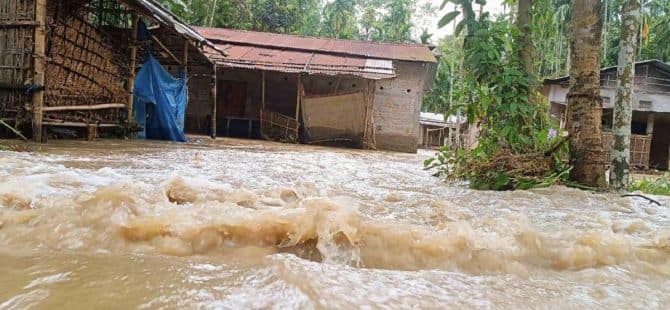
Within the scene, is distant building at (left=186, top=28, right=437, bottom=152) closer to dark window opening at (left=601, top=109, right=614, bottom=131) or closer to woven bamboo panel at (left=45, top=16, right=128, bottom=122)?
woven bamboo panel at (left=45, top=16, right=128, bottom=122)

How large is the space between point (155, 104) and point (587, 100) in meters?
8.36

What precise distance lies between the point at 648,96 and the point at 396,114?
7.87 metres

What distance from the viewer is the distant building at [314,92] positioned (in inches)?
527

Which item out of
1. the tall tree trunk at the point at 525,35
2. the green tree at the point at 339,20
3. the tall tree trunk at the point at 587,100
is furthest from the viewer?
the green tree at the point at 339,20

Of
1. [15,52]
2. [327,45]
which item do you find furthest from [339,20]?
[15,52]

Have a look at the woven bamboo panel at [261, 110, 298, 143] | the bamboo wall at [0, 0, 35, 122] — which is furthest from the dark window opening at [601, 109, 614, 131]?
the bamboo wall at [0, 0, 35, 122]

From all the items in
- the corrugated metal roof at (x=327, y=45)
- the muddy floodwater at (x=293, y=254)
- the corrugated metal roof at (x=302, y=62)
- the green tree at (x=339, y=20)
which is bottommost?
the muddy floodwater at (x=293, y=254)

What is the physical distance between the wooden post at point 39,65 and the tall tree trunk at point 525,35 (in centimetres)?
649

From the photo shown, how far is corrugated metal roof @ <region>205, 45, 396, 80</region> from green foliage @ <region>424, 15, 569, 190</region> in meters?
7.13

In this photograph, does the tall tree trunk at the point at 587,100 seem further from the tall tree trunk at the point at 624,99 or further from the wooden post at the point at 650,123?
the wooden post at the point at 650,123

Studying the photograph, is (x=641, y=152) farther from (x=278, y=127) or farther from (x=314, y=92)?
(x=278, y=127)

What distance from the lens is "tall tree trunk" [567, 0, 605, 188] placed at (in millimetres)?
4738

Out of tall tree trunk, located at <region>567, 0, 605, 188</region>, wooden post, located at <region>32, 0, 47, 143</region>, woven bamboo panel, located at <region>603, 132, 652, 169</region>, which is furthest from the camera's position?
woven bamboo panel, located at <region>603, 132, 652, 169</region>

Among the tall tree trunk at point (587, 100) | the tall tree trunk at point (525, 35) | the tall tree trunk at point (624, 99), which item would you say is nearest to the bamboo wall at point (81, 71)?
the tall tree trunk at point (525, 35)
